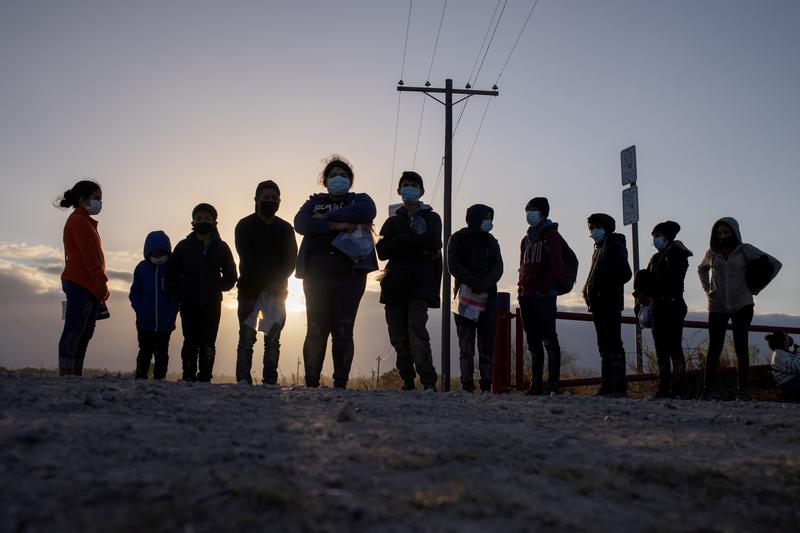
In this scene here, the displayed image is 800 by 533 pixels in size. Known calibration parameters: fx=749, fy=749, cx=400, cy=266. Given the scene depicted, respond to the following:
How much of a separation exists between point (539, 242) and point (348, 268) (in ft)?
7.04

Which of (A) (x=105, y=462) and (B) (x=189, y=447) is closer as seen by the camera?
(A) (x=105, y=462)

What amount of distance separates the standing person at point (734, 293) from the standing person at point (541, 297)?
1.56m

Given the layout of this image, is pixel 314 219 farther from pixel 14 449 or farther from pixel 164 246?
pixel 14 449

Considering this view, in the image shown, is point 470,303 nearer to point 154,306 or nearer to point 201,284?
point 201,284

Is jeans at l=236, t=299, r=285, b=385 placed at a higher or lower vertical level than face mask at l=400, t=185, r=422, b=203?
lower

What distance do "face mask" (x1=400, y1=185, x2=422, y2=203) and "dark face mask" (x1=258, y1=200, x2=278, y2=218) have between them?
1150 millimetres

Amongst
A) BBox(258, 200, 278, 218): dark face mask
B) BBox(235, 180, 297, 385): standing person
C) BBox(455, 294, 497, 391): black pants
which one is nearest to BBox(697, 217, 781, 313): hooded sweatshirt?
BBox(455, 294, 497, 391): black pants

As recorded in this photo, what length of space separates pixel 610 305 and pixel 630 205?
4902 millimetres

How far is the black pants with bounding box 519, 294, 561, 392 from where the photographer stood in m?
6.93

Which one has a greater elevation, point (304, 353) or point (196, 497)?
point (304, 353)

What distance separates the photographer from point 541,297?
275 inches

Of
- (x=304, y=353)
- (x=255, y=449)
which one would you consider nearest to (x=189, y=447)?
(x=255, y=449)

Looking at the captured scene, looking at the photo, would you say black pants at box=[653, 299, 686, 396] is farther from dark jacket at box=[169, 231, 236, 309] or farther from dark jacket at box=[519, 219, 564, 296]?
dark jacket at box=[169, 231, 236, 309]

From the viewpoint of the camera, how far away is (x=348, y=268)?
5906 millimetres
